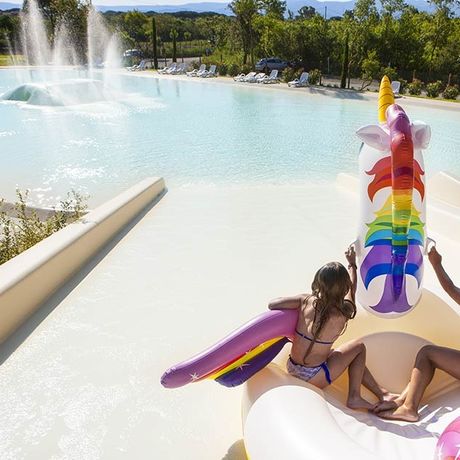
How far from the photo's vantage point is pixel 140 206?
20.2 feet

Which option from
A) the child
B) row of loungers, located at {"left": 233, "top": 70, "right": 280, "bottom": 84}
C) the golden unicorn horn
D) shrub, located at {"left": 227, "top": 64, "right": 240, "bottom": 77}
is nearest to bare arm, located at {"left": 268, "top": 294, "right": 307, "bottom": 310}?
the child

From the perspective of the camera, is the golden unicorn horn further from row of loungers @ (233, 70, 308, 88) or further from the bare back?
row of loungers @ (233, 70, 308, 88)

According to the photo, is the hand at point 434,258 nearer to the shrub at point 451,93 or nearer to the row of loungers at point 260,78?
the shrub at point 451,93

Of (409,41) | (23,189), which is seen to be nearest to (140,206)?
(23,189)

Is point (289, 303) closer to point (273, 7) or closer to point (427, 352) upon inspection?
point (427, 352)

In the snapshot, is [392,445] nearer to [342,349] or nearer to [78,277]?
[342,349]

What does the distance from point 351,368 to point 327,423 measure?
0.53m

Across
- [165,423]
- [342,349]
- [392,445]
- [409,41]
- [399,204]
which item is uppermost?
[409,41]

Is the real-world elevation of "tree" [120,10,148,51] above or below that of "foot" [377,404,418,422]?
above

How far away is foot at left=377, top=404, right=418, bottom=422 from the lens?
2278mm

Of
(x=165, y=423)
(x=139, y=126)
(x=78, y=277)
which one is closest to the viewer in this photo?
(x=165, y=423)

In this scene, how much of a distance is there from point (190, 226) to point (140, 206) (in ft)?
2.96

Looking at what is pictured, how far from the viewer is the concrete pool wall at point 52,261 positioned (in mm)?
3551

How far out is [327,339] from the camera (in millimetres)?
2330
